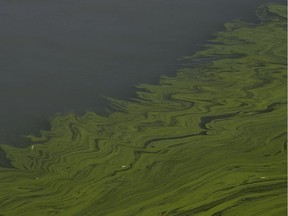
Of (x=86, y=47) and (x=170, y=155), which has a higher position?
(x=86, y=47)

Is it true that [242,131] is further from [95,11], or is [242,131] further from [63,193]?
[95,11]

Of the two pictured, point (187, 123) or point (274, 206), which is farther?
point (187, 123)

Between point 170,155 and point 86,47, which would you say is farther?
point 86,47

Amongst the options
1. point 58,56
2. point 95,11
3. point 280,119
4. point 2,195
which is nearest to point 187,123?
point 280,119

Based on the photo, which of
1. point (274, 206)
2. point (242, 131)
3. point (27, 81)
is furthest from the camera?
point (27, 81)

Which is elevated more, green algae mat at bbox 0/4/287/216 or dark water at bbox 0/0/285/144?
dark water at bbox 0/0/285/144
